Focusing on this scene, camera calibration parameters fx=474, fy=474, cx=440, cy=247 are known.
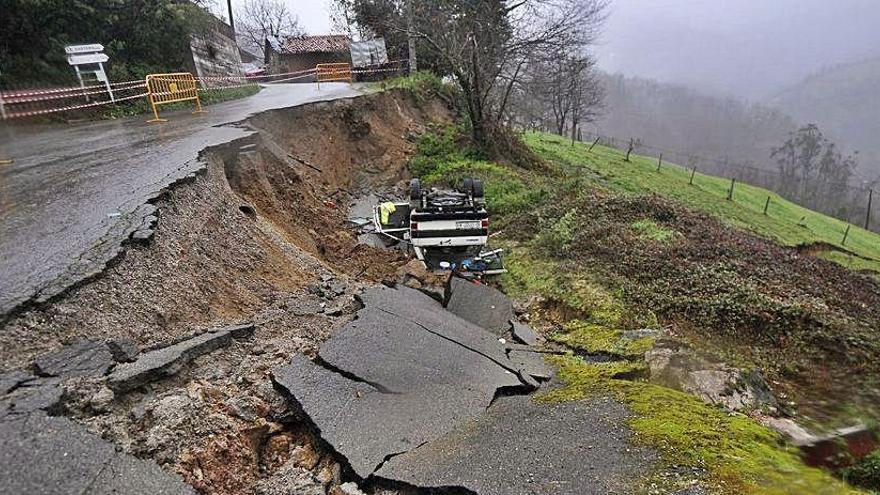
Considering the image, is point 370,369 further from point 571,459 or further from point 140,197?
point 140,197

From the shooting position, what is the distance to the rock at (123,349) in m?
3.41

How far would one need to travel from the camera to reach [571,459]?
3250mm

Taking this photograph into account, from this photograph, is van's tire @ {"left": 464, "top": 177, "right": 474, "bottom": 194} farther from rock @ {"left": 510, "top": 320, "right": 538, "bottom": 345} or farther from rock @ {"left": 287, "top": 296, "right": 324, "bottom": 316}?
rock @ {"left": 287, "top": 296, "right": 324, "bottom": 316}

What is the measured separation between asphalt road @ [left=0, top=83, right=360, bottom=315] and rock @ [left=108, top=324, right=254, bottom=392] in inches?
39.1

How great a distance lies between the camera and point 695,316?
700 centimetres

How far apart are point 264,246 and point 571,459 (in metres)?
4.80

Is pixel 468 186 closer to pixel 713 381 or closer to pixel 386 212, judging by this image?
pixel 386 212

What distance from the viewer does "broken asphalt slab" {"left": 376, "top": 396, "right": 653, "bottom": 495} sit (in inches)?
119

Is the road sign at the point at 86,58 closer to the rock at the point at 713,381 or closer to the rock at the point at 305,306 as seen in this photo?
the rock at the point at 305,306

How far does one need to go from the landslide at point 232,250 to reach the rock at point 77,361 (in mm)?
106

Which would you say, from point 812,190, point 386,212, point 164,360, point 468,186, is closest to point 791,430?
point 164,360

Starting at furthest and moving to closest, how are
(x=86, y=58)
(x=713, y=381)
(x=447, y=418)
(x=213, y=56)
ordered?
(x=213, y=56), (x=86, y=58), (x=713, y=381), (x=447, y=418)

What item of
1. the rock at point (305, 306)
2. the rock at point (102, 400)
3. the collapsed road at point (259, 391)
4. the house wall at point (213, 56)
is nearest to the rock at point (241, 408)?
the collapsed road at point (259, 391)

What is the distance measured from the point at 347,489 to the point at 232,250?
3.73 metres
